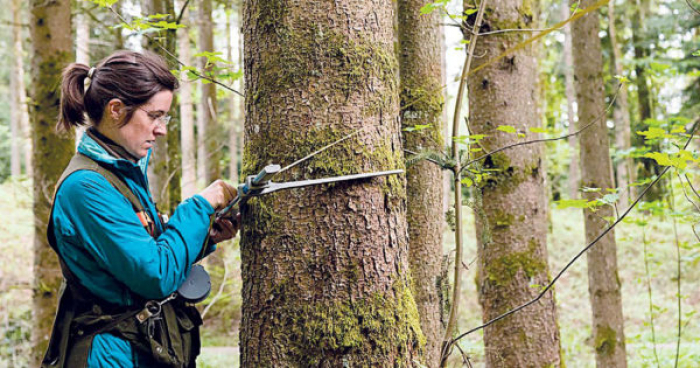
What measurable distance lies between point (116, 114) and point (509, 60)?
121 inches

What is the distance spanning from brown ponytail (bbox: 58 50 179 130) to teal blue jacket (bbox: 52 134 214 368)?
0.46ft

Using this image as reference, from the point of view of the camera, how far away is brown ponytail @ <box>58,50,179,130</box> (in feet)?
6.72

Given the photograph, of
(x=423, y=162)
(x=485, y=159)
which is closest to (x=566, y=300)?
(x=485, y=159)

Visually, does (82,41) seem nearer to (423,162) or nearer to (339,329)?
(423,162)

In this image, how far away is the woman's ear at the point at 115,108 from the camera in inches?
81.0

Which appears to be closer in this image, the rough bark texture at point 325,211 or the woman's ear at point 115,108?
the rough bark texture at point 325,211

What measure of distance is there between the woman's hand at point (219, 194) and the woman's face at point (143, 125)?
11.8 inches

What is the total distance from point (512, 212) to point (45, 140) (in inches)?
197

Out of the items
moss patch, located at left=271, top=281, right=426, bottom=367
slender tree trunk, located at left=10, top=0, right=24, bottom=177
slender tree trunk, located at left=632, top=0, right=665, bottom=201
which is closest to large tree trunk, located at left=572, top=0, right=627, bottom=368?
moss patch, located at left=271, top=281, right=426, bottom=367

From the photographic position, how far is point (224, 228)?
2205 millimetres

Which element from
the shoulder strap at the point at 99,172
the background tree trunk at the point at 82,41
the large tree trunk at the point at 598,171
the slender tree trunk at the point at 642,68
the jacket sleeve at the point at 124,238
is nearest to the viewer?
the jacket sleeve at the point at 124,238

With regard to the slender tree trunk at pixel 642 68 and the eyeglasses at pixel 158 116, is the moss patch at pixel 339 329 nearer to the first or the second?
the eyeglasses at pixel 158 116

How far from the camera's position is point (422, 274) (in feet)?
13.9

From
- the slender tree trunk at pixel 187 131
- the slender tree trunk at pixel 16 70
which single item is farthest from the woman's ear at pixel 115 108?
the slender tree trunk at pixel 187 131
